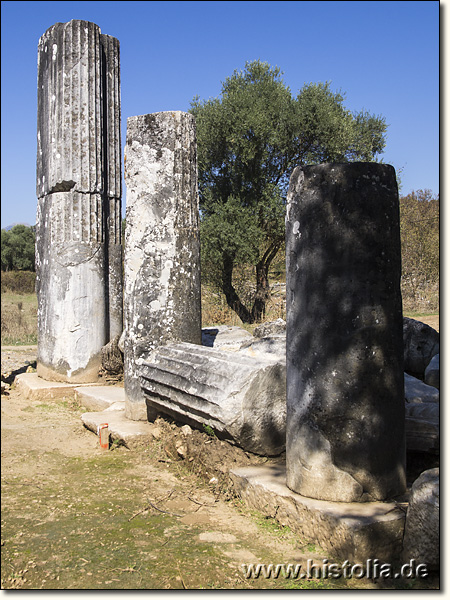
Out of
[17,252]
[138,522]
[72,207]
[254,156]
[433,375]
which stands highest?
[254,156]

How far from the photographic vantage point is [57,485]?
4242 mm

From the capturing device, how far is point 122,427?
554 cm

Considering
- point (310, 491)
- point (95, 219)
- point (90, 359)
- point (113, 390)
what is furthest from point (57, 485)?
point (95, 219)

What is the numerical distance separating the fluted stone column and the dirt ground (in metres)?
2.52

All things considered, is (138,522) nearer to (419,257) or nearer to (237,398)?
(237,398)

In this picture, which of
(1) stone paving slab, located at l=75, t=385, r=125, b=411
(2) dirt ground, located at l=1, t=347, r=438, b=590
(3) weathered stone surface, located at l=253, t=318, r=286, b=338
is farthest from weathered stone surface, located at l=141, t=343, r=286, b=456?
(3) weathered stone surface, located at l=253, t=318, r=286, b=338

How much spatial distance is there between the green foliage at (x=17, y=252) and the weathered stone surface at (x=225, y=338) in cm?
2448

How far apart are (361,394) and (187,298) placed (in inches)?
118

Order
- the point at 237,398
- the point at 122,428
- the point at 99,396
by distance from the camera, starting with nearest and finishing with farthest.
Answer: the point at 237,398, the point at 122,428, the point at 99,396

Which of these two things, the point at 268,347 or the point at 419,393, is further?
the point at 268,347

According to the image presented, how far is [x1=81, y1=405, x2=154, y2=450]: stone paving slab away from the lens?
5.26 meters

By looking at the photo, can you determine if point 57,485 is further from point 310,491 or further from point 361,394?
point 361,394

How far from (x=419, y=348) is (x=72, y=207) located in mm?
5006

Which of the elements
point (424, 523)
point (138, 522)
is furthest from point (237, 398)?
point (424, 523)
